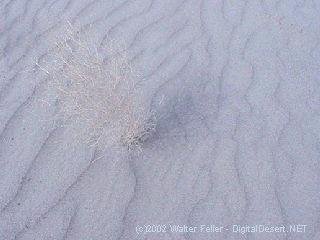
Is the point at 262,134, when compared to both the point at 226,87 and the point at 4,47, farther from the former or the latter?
the point at 4,47

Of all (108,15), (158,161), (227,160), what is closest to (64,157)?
(158,161)

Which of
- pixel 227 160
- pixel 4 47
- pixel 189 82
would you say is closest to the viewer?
pixel 227 160

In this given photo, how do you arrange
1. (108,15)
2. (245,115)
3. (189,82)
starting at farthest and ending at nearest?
(108,15), (189,82), (245,115)

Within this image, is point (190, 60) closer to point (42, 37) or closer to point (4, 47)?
point (42, 37)

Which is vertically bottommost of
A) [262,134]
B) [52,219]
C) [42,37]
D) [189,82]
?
[262,134]

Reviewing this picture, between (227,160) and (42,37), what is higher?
(42,37)

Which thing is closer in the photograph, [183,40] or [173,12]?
[183,40]
